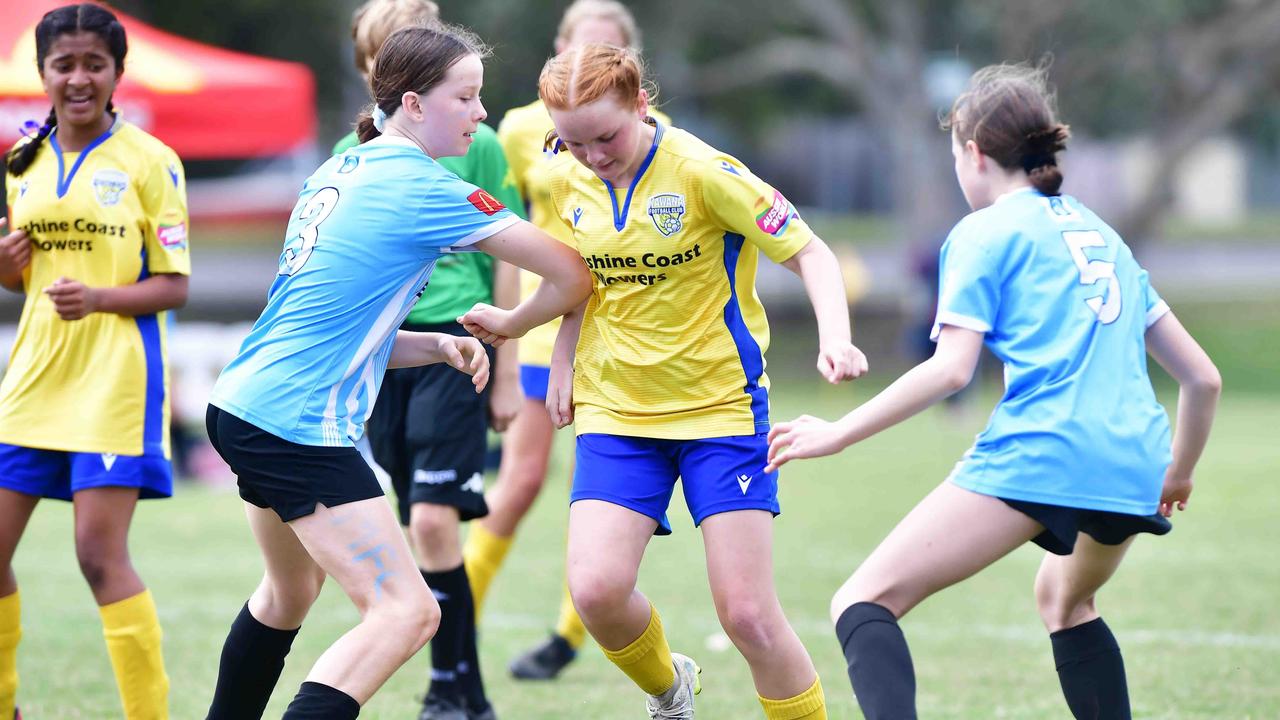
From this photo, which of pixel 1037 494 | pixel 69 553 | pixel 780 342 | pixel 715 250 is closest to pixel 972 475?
pixel 1037 494

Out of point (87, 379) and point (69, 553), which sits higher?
point (87, 379)

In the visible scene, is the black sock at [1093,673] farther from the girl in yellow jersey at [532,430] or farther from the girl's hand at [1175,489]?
the girl in yellow jersey at [532,430]

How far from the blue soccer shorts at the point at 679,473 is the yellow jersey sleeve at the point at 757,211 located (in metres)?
0.53

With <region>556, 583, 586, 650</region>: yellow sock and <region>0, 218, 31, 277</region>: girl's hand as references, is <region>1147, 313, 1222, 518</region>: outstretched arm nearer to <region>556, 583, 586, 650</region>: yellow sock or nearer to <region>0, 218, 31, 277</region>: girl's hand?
<region>556, 583, 586, 650</region>: yellow sock

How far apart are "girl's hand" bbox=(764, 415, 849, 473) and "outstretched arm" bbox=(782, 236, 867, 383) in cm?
12

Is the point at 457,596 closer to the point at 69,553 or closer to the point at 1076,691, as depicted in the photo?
the point at 1076,691

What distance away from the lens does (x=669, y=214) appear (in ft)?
12.8

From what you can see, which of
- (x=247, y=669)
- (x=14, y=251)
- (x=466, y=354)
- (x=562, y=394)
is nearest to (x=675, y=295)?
(x=562, y=394)

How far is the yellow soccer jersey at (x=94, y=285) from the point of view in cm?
422

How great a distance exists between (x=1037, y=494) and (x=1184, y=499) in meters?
0.68

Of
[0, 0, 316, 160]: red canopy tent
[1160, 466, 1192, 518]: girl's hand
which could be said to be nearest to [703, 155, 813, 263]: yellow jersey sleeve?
[1160, 466, 1192, 518]: girl's hand

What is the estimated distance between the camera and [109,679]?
5.50 metres

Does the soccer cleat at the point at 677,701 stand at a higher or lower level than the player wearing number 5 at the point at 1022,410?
lower

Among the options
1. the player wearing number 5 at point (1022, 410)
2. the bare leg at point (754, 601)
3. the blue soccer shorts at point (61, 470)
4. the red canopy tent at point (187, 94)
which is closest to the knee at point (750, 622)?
the bare leg at point (754, 601)
